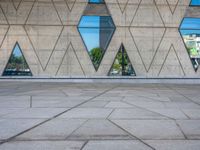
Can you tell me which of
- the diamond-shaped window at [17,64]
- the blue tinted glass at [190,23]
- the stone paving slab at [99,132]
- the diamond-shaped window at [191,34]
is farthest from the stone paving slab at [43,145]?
the blue tinted glass at [190,23]

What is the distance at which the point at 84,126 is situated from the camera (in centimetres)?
608

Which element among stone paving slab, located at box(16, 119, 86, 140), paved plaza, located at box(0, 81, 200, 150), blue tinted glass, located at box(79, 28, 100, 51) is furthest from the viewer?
blue tinted glass, located at box(79, 28, 100, 51)

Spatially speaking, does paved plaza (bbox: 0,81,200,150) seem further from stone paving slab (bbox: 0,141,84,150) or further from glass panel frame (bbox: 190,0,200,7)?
glass panel frame (bbox: 190,0,200,7)

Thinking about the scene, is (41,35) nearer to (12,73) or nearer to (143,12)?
(12,73)

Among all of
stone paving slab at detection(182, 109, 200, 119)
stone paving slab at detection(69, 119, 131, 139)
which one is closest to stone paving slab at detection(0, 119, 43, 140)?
stone paving slab at detection(69, 119, 131, 139)

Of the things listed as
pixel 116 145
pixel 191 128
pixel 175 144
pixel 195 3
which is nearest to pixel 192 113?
pixel 191 128

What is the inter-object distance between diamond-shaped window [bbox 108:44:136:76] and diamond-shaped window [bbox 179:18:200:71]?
5011 mm

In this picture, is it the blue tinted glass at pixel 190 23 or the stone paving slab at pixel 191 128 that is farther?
the blue tinted glass at pixel 190 23

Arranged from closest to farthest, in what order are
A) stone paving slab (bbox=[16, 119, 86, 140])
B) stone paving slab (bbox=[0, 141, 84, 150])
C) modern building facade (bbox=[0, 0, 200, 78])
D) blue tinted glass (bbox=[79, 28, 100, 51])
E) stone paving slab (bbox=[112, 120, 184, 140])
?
stone paving slab (bbox=[0, 141, 84, 150]), stone paving slab (bbox=[16, 119, 86, 140]), stone paving slab (bbox=[112, 120, 184, 140]), modern building facade (bbox=[0, 0, 200, 78]), blue tinted glass (bbox=[79, 28, 100, 51])

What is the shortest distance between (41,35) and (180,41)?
11.3 metres

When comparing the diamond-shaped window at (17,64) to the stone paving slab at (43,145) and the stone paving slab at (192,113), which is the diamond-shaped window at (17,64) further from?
the stone paving slab at (43,145)

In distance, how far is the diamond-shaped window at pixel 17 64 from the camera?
2216cm

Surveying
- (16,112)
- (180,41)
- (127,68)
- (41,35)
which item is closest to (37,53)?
(41,35)

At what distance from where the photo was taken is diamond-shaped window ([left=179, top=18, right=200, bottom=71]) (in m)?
22.9
